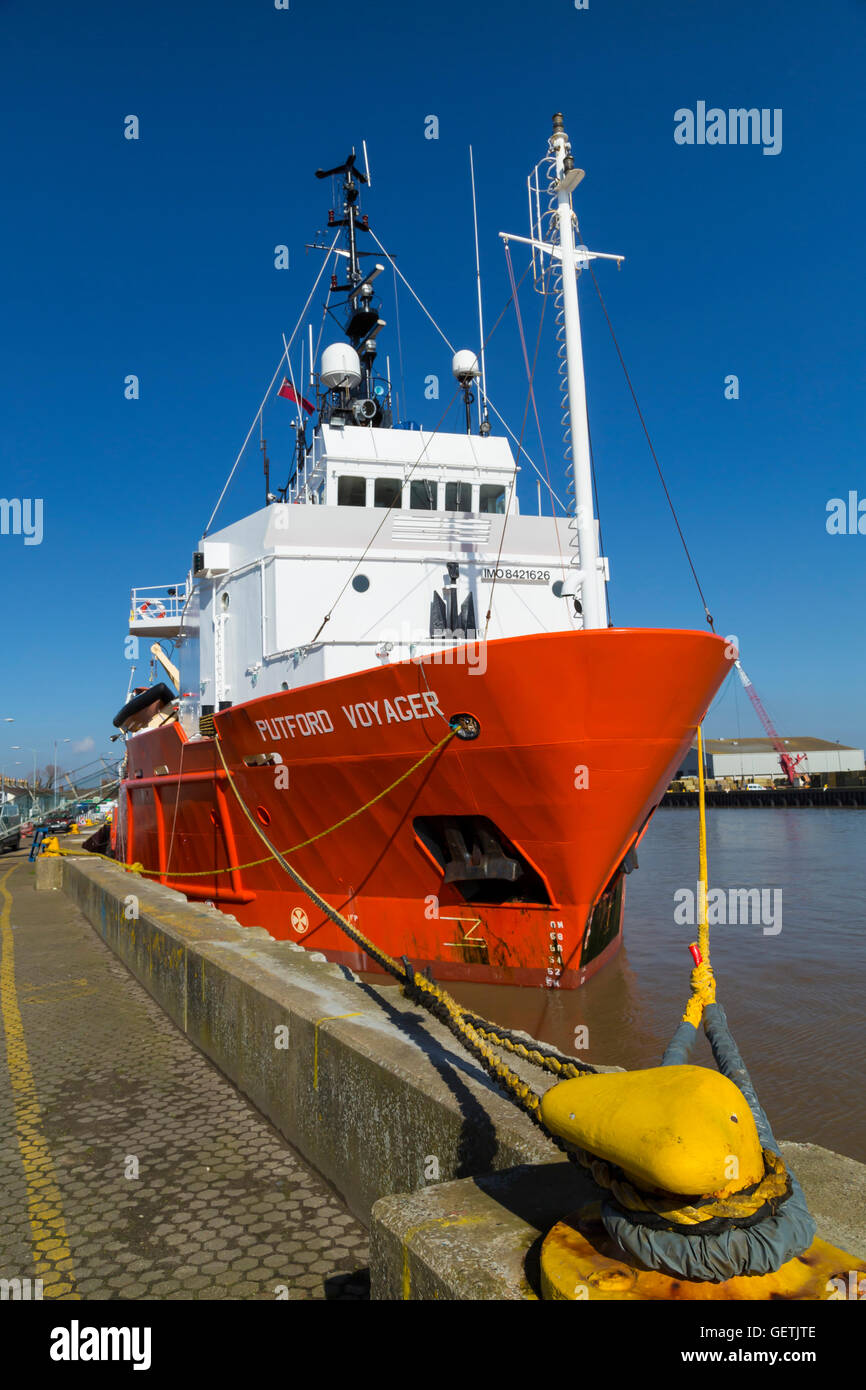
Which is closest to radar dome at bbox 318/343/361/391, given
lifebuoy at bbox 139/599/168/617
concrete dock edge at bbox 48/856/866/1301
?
lifebuoy at bbox 139/599/168/617

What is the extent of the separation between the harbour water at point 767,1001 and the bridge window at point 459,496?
729cm

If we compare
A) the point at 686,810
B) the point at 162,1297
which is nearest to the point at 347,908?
the point at 162,1297

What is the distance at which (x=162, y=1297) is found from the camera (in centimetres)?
287

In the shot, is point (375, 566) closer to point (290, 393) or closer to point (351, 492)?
point (351, 492)

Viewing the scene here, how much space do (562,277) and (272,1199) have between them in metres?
8.86

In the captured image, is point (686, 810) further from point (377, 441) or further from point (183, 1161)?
point (183, 1161)

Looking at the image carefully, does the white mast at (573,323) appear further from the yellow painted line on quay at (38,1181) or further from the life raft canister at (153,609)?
the life raft canister at (153,609)

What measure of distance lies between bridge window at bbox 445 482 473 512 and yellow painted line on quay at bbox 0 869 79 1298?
9587 mm

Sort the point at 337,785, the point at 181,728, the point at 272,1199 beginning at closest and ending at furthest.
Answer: the point at 272,1199 → the point at 337,785 → the point at 181,728

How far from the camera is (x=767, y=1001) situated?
10039 mm

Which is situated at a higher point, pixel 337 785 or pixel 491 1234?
pixel 337 785

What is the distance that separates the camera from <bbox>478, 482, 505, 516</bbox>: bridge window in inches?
543

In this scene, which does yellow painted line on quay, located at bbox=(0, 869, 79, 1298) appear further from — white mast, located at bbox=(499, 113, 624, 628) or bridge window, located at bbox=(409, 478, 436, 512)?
bridge window, located at bbox=(409, 478, 436, 512)
